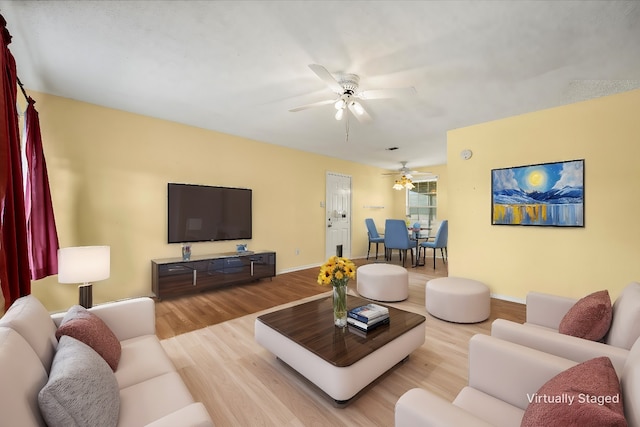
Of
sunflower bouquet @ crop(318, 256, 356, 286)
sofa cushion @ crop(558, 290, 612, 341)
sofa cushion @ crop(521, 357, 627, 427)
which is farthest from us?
sunflower bouquet @ crop(318, 256, 356, 286)

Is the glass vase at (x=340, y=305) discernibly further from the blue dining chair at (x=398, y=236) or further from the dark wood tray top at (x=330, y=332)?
the blue dining chair at (x=398, y=236)

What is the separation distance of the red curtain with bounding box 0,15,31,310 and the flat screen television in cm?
211

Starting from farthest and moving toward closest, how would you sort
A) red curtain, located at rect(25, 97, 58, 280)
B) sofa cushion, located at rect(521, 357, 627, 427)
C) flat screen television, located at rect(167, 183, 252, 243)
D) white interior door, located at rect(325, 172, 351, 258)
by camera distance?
white interior door, located at rect(325, 172, 351, 258) → flat screen television, located at rect(167, 183, 252, 243) → red curtain, located at rect(25, 97, 58, 280) → sofa cushion, located at rect(521, 357, 627, 427)

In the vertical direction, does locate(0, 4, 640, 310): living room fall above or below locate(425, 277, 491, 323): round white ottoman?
above

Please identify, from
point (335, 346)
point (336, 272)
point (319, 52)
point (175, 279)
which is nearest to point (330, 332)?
point (335, 346)

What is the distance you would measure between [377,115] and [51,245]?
13.3 feet

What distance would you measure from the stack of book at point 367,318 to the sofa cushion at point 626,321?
4.15 ft

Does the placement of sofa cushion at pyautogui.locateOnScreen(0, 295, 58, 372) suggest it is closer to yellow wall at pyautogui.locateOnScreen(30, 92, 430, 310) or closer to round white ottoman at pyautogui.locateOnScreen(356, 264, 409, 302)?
yellow wall at pyautogui.locateOnScreen(30, 92, 430, 310)

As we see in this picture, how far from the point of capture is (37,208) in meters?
2.65

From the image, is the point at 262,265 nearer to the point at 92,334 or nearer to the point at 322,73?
the point at 92,334

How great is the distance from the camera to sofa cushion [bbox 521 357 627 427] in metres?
0.67

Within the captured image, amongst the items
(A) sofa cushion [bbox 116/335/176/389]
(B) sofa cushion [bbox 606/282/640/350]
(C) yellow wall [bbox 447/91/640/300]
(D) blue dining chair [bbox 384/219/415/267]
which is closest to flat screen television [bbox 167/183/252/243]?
(A) sofa cushion [bbox 116/335/176/389]

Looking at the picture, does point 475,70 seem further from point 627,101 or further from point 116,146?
point 116,146

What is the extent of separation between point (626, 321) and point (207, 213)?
442 cm
